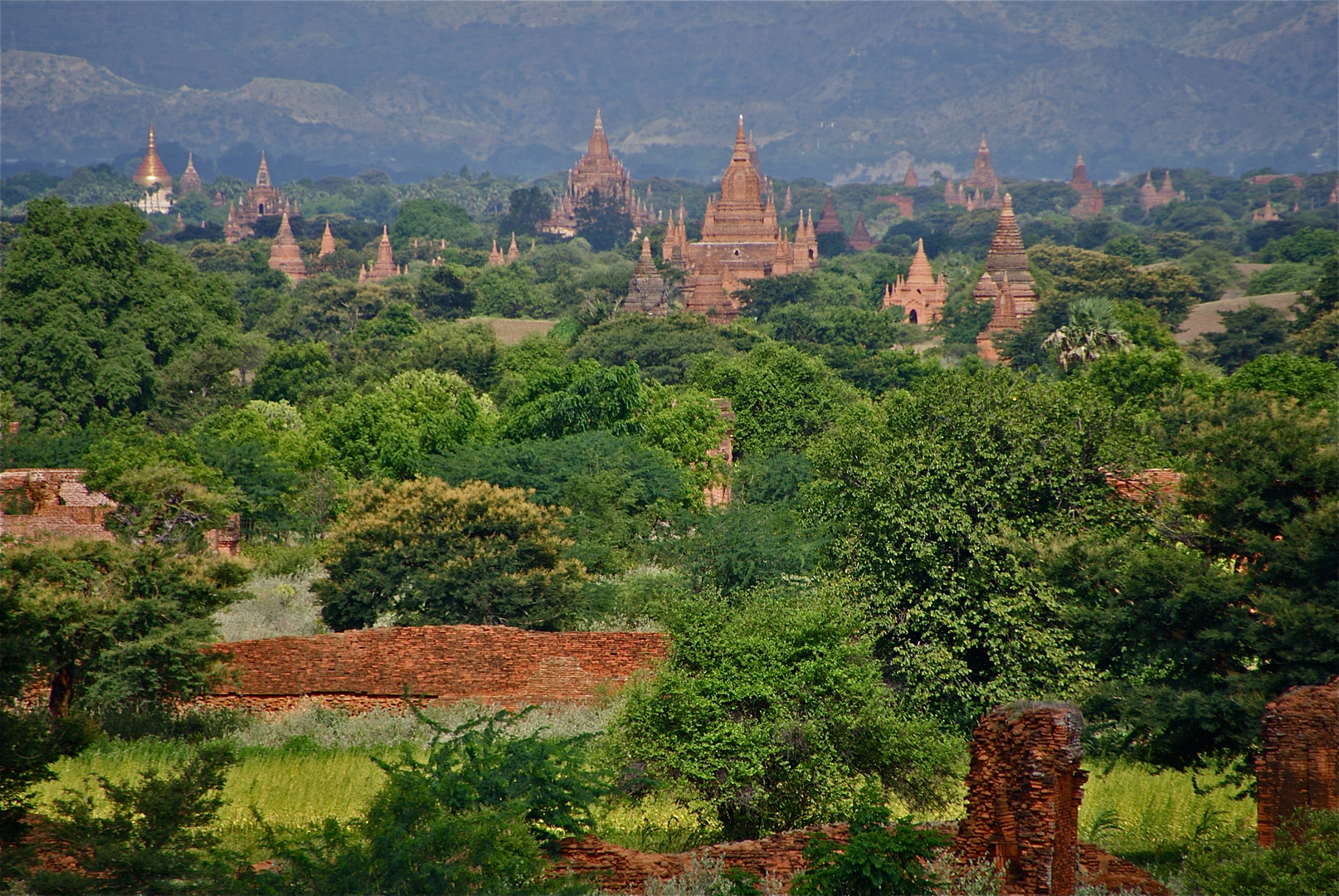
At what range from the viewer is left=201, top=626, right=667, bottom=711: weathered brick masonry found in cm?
2036

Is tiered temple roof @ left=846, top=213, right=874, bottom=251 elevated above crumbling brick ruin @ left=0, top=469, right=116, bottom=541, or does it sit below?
above

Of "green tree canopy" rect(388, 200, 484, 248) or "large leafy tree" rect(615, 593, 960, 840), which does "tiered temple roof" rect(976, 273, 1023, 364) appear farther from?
"green tree canopy" rect(388, 200, 484, 248)

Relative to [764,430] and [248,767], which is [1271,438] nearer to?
[248,767]

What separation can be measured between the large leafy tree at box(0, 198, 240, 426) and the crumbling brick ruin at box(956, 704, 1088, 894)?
39754mm

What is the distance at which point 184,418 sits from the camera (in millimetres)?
47156

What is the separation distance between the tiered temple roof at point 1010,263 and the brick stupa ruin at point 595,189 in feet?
311

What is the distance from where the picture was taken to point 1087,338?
47.0 meters

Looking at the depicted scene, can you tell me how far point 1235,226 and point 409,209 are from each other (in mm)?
84841

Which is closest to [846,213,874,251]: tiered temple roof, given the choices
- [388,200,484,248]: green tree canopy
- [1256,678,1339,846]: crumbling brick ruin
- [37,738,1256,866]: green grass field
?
[388,200,484,248]: green tree canopy

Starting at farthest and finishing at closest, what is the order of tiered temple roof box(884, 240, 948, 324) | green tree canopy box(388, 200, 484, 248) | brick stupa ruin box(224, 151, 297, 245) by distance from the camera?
brick stupa ruin box(224, 151, 297, 245) → green tree canopy box(388, 200, 484, 248) → tiered temple roof box(884, 240, 948, 324)

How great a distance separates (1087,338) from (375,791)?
35456 mm

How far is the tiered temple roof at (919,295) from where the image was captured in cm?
9294

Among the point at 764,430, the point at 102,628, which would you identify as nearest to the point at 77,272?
the point at 764,430

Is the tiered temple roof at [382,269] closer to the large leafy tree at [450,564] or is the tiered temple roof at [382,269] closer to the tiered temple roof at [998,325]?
the tiered temple roof at [998,325]
